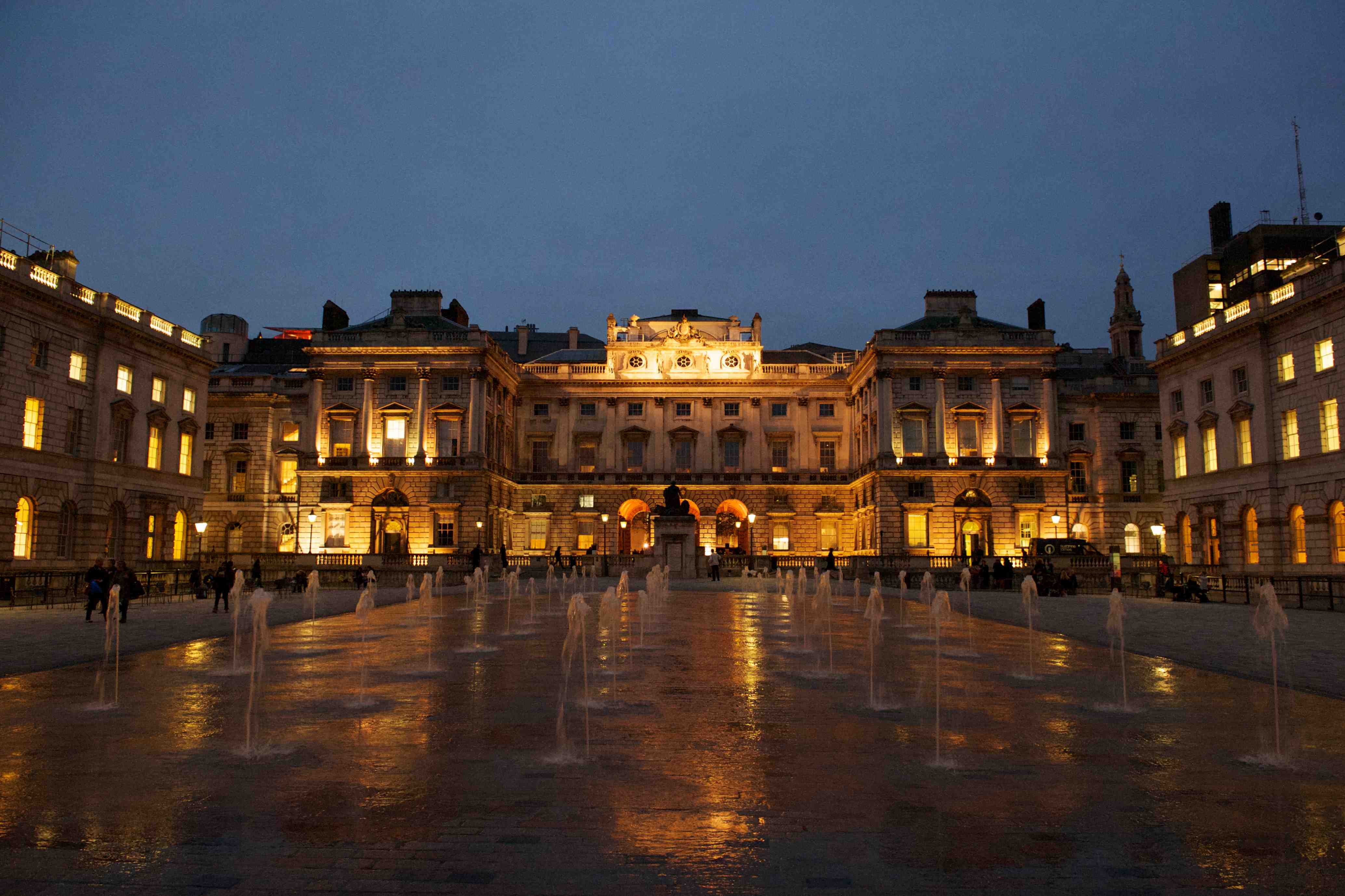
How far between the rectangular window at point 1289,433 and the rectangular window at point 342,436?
173 ft

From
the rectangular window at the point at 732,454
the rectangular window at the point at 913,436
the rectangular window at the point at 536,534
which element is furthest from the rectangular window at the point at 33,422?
the rectangular window at the point at 913,436

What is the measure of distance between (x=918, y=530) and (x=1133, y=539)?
15893 mm

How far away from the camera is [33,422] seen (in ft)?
117

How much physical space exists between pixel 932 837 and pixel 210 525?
65686 millimetres

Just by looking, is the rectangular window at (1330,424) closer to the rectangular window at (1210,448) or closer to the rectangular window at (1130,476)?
the rectangular window at (1210,448)

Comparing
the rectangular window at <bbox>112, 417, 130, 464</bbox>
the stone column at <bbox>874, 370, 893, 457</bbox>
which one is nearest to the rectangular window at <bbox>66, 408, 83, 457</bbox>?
the rectangular window at <bbox>112, 417, 130, 464</bbox>

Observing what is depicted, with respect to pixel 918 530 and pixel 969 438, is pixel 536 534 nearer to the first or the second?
pixel 918 530

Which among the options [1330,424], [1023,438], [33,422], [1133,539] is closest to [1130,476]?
[1133,539]

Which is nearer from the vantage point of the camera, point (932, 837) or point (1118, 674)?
point (932, 837)

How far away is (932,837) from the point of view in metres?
5.70

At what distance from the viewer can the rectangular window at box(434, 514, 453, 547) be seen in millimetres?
59125

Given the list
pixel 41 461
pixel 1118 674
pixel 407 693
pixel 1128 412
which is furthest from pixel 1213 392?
pixel 41 461

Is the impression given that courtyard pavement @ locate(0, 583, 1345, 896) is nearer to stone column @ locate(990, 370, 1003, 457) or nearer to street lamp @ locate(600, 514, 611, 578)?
stone column @ locate(990, 370, 1003, 457)

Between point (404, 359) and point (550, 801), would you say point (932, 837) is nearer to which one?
point (550, 801)
